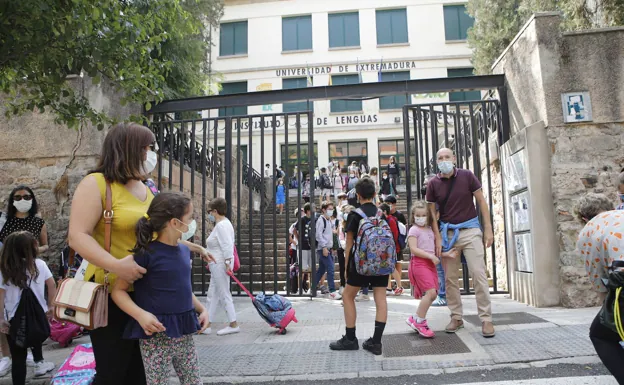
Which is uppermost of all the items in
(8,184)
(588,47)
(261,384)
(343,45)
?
(343,45)

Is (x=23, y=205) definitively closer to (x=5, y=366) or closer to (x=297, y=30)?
(x=5, y=366)

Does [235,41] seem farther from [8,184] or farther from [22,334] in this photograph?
[22,334]

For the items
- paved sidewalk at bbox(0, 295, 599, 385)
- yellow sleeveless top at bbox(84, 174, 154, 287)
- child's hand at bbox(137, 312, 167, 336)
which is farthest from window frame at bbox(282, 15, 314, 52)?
child's hand at bbox(137, 312, 167, 336)

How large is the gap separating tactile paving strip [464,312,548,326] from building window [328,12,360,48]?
20966mm

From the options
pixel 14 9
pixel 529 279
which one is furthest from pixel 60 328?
pixel 529 279

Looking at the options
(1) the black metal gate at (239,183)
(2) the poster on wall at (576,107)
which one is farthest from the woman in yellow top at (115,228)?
(2) the poster on wall at (576,107)

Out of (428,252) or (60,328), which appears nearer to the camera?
(428,252)

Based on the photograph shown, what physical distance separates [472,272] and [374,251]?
1266mm

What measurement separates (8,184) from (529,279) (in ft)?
25.7

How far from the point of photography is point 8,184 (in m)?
7.43

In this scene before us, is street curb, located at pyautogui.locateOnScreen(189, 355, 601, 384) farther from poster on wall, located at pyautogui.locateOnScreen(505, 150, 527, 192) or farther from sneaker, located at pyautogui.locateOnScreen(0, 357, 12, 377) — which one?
poster on wall, located at pyautogui.locateOnScreen(505, 150, 527, 192)

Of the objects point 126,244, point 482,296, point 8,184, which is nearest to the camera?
point 126,244

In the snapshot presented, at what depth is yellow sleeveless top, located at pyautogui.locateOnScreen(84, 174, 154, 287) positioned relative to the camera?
2.28 metres

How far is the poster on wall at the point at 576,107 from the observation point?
21.0ft
